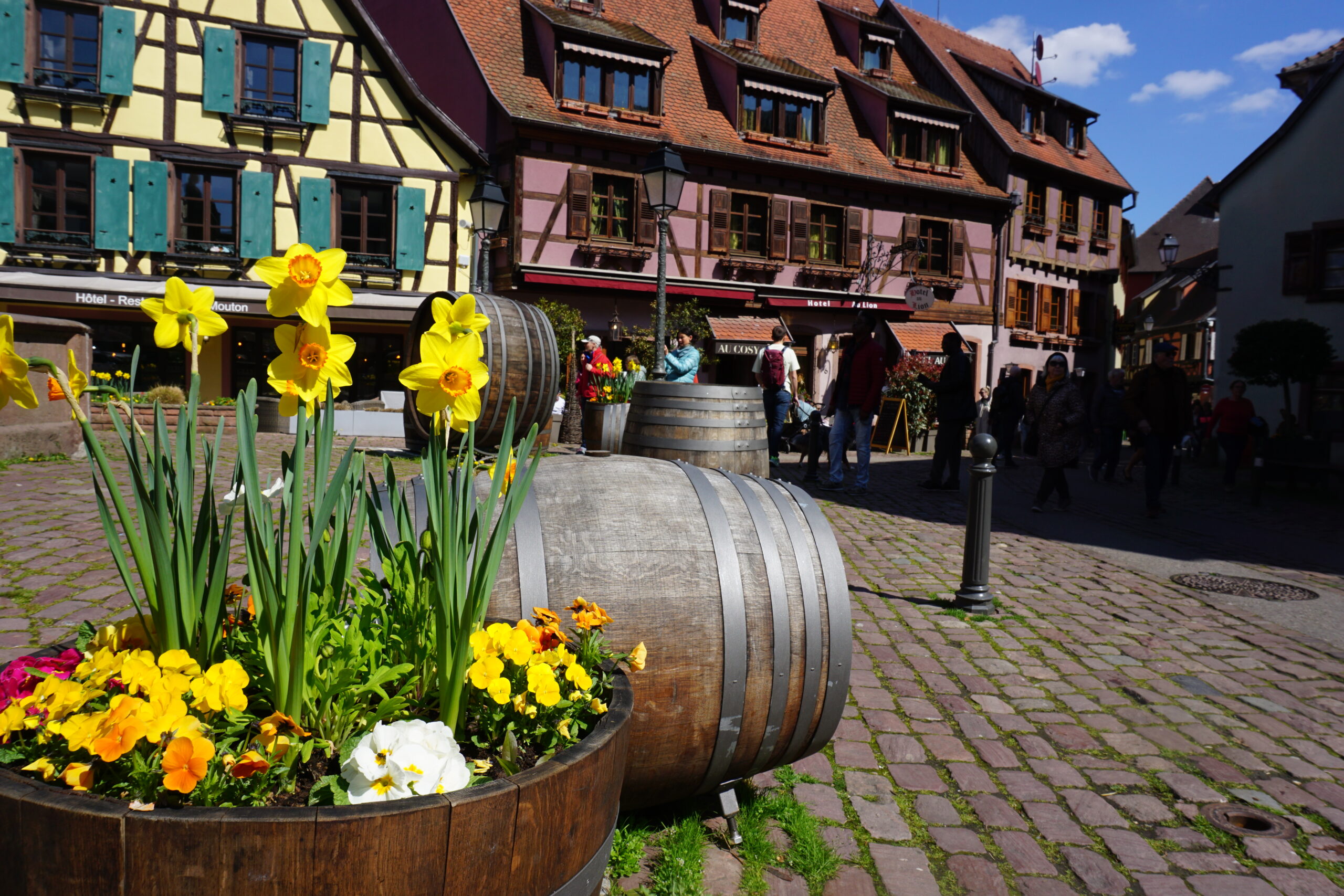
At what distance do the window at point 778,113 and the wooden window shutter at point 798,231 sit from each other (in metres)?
1.80

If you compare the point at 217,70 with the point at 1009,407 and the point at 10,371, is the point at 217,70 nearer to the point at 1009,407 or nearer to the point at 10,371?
the point at 1009,407

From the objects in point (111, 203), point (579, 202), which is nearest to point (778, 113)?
point (579, 202)

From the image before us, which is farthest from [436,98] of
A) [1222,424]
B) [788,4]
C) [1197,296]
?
[1197,296]

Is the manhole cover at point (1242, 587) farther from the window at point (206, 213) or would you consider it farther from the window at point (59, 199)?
the window at point (59, 199)

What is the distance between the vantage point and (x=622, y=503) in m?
2.35

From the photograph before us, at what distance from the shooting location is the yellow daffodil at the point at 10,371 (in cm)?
135

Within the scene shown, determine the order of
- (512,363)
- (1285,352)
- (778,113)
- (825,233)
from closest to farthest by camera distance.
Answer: (512,363), (1285,352), (778,113), (825,233)

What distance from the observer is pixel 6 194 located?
54.6 ft

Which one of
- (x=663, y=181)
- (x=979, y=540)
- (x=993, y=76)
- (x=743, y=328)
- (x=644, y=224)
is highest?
(x=993, y=76)

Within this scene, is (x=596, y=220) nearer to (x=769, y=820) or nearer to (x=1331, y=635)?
(x=1331, y=635)

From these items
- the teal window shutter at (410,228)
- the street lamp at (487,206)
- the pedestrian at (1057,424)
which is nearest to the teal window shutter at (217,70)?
the teal window shutter at (410,228)

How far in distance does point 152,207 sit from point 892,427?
14.0m

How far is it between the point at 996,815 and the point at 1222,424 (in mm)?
13187

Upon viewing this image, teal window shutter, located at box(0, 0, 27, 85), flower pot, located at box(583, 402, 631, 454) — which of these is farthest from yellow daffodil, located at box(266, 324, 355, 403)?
teal window shutter, located at box(0, 0, 27, 85)
